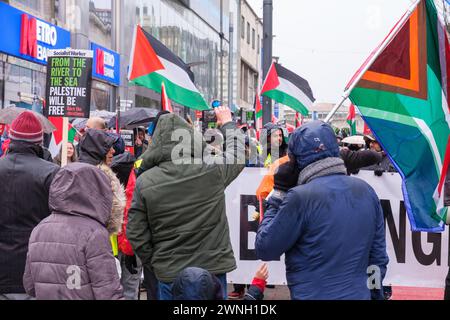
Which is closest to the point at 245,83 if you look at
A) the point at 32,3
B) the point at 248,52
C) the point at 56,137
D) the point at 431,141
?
the point at 248,52

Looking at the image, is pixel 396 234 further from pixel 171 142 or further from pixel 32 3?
pixel 32 3

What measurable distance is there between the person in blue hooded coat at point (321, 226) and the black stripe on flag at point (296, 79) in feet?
25.7

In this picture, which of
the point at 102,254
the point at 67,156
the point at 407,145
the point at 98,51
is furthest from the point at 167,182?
the point at 98,51

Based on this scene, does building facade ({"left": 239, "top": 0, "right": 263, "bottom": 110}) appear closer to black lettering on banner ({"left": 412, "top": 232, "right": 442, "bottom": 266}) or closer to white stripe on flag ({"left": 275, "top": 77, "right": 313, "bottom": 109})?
white stripe on flag ({"left": 275, "top": 77, "right": 313, "bottom": 109})

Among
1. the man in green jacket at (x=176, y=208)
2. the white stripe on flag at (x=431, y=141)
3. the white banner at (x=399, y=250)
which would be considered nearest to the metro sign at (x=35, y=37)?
the white banner at (x=399, y=250)

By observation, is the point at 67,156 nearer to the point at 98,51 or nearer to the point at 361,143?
the point at 361,143

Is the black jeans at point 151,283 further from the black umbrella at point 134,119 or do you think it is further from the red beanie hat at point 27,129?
the black umbrella at point 134,119

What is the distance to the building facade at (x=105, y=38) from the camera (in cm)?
1546

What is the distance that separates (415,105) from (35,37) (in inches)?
512

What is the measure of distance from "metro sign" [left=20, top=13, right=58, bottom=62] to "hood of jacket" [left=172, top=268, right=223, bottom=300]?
44.3 feet

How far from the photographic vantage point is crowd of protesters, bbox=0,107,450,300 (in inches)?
135

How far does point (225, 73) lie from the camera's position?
48.5 m

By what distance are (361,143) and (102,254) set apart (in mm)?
5553

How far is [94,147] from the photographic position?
5.21 meters
